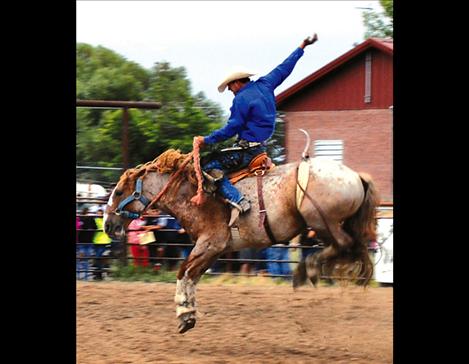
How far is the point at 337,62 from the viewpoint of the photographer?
15.6m

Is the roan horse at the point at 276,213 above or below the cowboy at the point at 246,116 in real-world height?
below

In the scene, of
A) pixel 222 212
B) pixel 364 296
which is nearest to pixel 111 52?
pixel 364 296

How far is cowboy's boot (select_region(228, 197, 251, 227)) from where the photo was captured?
7.77 metres

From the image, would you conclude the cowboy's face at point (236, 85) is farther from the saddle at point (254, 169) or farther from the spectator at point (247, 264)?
the spectator at point (247, 264)

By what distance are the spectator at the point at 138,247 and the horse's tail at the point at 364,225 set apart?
401 cm

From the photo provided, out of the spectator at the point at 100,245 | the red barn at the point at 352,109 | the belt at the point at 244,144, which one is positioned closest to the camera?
the belt at the point at 244,144

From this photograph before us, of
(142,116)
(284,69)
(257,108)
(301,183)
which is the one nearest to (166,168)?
(257,108)

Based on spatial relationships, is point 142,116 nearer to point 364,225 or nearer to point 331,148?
point 331,148

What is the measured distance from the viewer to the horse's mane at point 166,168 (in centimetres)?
801

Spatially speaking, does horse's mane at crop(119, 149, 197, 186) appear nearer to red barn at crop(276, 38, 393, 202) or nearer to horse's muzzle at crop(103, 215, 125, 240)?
horse's muzzle at crop(103, 215, 125, 240)

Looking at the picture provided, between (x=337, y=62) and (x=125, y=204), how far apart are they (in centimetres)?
829

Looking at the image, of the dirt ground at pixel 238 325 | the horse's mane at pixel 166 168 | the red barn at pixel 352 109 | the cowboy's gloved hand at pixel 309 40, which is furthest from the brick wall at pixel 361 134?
the cowboy's gloved hand at pixel 309 40
